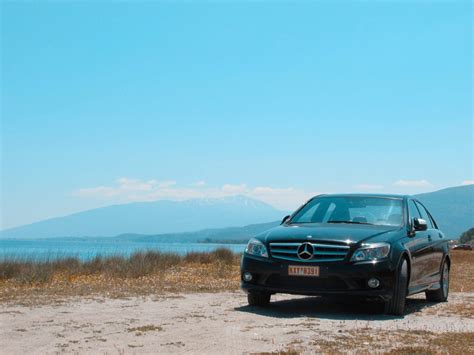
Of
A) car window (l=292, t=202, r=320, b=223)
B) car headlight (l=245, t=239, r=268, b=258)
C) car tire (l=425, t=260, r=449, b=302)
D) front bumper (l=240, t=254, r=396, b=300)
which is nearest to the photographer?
front bumper (l=240, t=254, r=396, b=300)

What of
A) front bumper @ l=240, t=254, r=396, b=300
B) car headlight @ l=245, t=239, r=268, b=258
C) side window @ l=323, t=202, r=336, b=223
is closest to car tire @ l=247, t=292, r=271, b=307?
car headlight @ l=245, t=239, r=268, b=258

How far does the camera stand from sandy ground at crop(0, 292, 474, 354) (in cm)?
710

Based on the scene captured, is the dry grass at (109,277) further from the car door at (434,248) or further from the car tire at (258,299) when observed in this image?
the car door at (434,248)

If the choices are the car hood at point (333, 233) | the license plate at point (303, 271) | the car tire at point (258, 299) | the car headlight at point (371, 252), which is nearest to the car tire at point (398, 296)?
the car headlight at point (371, 252)

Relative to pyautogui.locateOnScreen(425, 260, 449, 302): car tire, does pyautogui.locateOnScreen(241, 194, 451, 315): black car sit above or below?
above

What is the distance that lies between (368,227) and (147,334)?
3.90m

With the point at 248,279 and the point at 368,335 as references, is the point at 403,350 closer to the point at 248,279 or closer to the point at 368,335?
the point at 368,335

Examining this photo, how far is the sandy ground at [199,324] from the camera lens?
7098 millimetres

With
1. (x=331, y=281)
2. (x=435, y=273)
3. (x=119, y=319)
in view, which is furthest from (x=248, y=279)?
(x=435, y=273)

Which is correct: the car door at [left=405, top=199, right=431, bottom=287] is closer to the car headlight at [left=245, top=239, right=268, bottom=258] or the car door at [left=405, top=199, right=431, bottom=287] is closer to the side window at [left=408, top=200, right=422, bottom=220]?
the side window at [left=408, top=200, right=422, bottom=220]

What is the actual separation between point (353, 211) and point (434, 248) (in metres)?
1.70

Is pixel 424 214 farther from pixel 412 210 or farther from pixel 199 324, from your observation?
pixel 199 324

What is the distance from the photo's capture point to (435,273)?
467 inches

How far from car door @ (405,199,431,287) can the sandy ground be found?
50cm
